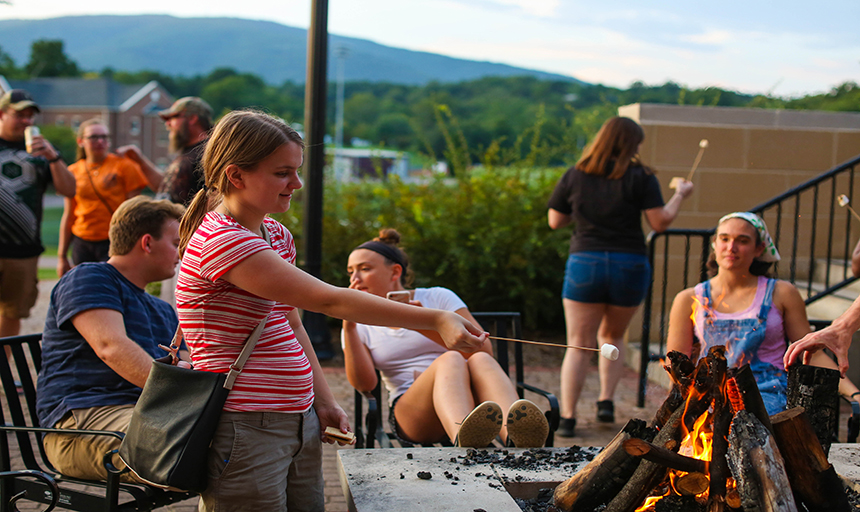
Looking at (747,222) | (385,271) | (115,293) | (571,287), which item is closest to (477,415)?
(385,271)

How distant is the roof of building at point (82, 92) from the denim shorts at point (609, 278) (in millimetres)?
105219

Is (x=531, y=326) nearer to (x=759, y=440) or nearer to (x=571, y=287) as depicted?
(x=571, y=287)

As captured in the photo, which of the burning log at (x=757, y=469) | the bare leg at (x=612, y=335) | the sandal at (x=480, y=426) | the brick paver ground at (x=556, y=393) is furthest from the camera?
the bare leg at (x=612, y=335)

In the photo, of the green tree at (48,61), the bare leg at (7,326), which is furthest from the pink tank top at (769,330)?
the green tree at (48,61)

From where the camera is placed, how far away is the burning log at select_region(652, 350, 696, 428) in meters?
2.35

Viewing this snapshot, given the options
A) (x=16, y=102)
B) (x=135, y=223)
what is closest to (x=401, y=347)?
(x=135, y=223)

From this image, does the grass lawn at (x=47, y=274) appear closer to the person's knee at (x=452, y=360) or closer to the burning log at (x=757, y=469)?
the person's knee at (x=452, y=360)

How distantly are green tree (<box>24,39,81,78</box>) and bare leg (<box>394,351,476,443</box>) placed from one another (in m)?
111

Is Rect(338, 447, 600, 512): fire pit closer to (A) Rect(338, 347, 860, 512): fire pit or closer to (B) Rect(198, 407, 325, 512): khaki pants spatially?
(A) Rect(338, 347, 860, 512): fire pit

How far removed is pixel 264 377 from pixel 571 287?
3.04m

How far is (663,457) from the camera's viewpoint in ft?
7.23

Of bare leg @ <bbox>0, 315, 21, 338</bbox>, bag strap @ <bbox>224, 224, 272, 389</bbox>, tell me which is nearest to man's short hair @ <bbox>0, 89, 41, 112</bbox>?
bare leg @ <bbox>0, 315, 21, 338</bbox>

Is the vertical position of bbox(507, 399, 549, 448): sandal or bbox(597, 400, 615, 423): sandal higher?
bbox(507, 399, 549, 448): sandal

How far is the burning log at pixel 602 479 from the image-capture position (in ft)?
7.61
